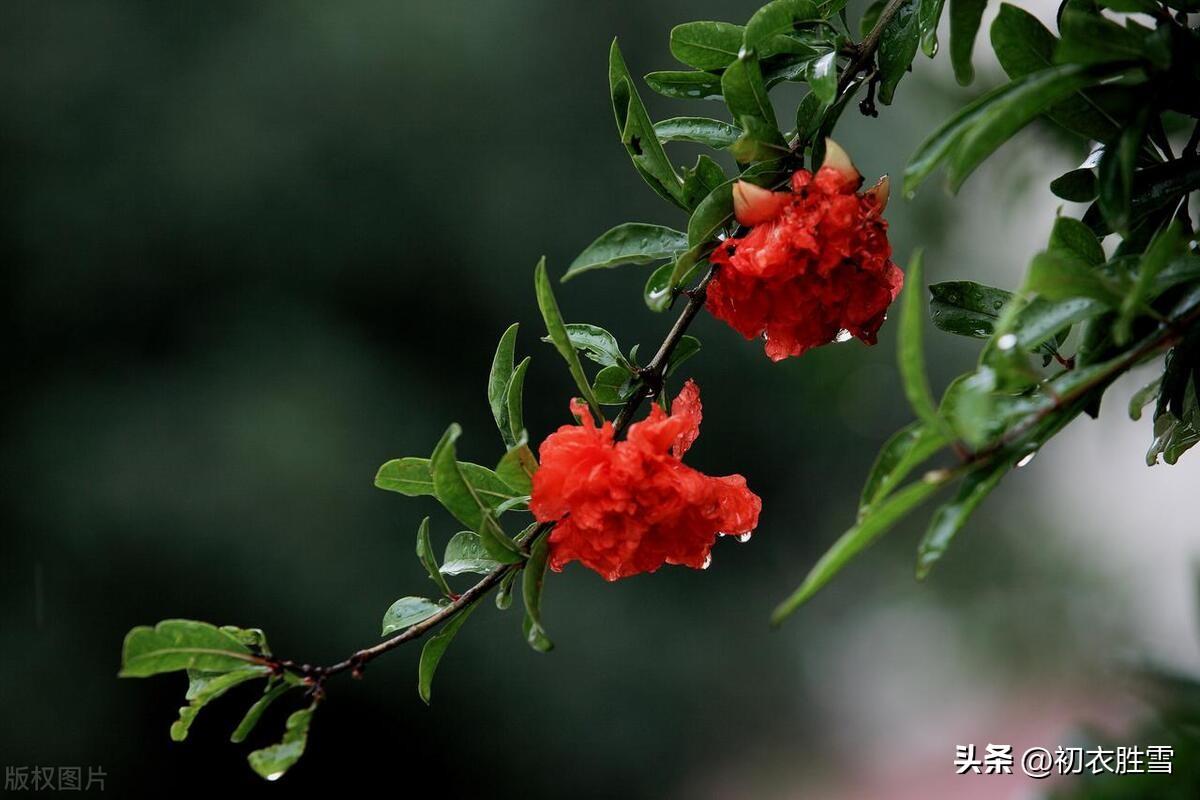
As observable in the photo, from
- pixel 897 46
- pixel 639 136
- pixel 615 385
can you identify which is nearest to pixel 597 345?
pixel 615 385

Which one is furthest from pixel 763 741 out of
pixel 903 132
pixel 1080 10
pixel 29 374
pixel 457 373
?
pixel 1080 10

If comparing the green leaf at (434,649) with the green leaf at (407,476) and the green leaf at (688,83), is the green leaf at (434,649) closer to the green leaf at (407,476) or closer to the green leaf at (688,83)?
the green leaf at (407,476)

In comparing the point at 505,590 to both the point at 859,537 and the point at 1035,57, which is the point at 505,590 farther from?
the point at 1035,57

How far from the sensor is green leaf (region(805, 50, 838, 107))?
2.15ft

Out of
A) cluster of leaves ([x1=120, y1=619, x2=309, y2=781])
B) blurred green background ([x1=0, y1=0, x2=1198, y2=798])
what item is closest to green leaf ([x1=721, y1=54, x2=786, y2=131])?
cluster of leaves ([x1=120, y1=619, x2=309, y2=781])

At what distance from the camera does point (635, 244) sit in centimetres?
73

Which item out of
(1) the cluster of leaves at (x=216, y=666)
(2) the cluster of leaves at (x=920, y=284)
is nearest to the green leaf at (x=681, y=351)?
(2) the cluster of leaves at (x=920, y=284)

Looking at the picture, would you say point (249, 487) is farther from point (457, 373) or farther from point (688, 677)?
point (688, 677)

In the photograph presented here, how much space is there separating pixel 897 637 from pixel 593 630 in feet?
6.98

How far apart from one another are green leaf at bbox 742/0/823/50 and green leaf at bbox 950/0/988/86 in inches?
4.2

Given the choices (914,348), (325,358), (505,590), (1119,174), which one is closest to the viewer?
(914,348)

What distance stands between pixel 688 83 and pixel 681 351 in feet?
0.61

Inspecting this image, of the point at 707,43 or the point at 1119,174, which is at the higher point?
Answer: the point at 707,43

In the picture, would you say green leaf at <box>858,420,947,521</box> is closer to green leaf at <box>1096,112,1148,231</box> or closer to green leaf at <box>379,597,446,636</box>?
green leaf at <box>1096,112,1148,231</box>
